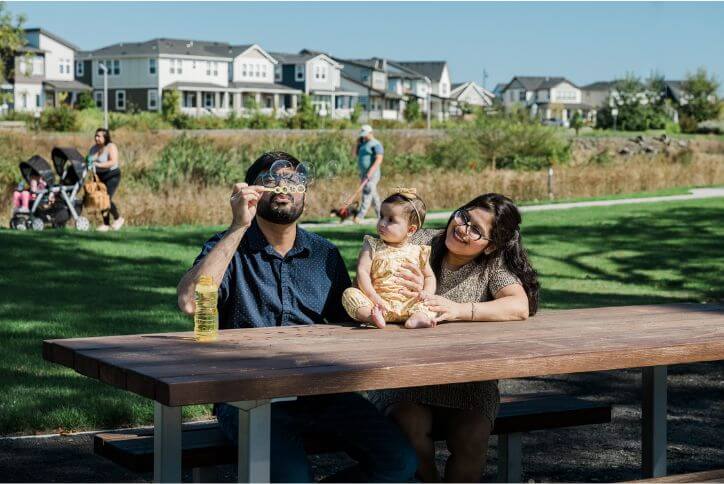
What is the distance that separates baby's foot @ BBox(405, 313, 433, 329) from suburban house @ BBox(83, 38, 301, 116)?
99832 millimetres

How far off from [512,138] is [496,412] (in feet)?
110

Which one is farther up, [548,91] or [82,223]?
[548,91]

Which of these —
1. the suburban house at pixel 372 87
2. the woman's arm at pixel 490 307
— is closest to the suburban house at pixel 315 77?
the suburban house at pixel 372 87

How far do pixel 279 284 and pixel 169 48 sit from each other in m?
107

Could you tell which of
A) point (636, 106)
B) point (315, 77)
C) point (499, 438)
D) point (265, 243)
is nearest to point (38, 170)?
point (499, 438)

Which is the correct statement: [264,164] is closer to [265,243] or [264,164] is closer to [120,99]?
[265,243]

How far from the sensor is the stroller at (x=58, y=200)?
1842 cm

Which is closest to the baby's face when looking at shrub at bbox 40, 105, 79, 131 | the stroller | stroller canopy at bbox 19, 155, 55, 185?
the stroller

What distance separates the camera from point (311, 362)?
3541mm

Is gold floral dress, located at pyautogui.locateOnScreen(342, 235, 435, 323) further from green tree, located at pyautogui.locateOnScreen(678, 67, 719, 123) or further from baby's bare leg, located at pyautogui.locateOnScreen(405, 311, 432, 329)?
green tree, located at pyautogui.locateOnScreen(678, 67, 719, 123)

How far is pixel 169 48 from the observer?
109 meters

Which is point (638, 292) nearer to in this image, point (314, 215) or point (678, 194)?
point (314, 215)

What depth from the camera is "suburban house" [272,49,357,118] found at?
12119 cm

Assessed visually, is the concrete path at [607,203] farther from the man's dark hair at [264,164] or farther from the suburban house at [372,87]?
the suburban house at [372,87]
